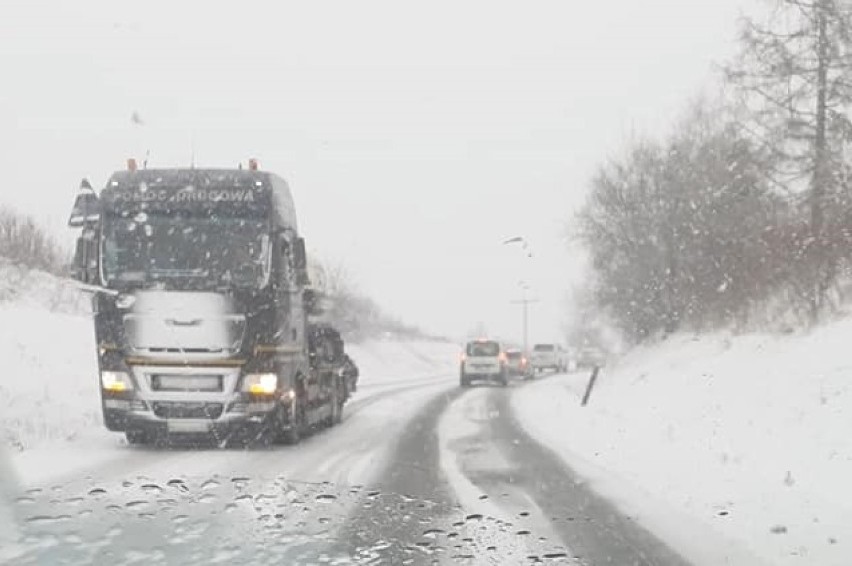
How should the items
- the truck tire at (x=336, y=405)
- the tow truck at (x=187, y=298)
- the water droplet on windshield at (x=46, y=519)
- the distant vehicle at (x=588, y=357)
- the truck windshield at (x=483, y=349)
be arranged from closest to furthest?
the water droplet on windshield at (x=46, y=519)
the tow truck at (x=187, y=298)
the truck tire at (x=336, y=405)
the truck windshield at (x=483, y=349)
the distant vehicle at (x=588, y=357)

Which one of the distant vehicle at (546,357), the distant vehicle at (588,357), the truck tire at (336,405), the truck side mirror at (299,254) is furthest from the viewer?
the distant vehicle at (588,357)

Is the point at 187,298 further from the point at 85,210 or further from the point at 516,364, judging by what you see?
the point at 516,364

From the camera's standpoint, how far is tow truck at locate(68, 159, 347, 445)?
41.7 feet

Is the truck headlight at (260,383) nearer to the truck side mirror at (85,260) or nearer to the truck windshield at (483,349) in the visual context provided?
the truck side mirror at (85,260)

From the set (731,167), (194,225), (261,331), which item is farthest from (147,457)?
(731,167)

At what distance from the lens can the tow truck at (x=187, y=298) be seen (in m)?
12.7

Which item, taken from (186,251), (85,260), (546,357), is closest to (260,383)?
(186,251)

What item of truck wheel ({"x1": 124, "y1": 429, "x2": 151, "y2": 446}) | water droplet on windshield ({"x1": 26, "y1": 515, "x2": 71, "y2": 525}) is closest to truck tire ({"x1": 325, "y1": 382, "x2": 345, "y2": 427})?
truck wheel ({"x1": 124, "y1": 429, "x2": 151, "y2": 446})

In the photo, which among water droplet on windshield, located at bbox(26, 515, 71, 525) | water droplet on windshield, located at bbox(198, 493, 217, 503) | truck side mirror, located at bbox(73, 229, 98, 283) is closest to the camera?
water droplet on windshield, located at bbox(26, 515, 71, 525)

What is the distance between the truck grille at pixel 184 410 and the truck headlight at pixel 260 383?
42 centimetres

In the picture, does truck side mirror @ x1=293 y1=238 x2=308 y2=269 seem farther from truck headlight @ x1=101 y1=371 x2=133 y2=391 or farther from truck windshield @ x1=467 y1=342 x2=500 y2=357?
truck windshield @ x1=467 y1=342 x2=500 y2=357

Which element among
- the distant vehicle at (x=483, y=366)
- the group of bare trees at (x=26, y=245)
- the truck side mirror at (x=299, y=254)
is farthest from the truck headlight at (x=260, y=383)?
the distant vehicle at (x=483, y=366)

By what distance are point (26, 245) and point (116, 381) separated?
19.1 meters

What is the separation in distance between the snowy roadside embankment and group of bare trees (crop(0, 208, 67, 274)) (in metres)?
15.6
